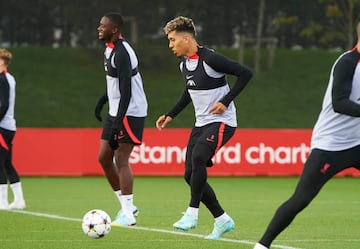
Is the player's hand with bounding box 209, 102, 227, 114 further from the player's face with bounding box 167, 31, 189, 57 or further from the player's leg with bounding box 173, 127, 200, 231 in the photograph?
the player's face with bounding box 167, 31, 189, 57

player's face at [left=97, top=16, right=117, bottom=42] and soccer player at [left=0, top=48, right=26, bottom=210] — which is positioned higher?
player's face at [left=97, top=16, right=117, bottom=42]

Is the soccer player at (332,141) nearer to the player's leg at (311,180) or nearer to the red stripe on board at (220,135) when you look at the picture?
the player's leg at (311,180)

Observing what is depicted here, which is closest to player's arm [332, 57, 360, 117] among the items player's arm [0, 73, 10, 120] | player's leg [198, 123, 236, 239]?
player's leg [198, 123, 236, 239]

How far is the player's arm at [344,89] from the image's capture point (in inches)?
347

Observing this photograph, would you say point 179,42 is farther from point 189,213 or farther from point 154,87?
point 154,87

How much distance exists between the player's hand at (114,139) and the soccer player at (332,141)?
14.1 feet

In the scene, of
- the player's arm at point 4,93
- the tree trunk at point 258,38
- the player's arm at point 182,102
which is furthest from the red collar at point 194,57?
the tree trunk at point 258,38

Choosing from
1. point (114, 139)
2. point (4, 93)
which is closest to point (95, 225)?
point (114, 139)

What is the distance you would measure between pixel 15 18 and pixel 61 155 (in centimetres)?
2426

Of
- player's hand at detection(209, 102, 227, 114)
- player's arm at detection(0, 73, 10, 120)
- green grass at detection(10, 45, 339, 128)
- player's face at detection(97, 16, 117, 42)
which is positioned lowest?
green grass at detection(10, 45, 339, 128)

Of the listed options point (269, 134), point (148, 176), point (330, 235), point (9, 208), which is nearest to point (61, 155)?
point (148, 176)

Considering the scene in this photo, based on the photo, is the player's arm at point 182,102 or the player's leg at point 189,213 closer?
the player's leg at point 189,213

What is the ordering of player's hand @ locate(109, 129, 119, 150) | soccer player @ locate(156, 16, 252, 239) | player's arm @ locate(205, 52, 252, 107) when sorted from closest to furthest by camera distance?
1. player's arm @ locate(205, 52, 252, 107)
2. soccer player @ locate(156, 16, 252, 239)
3. player's hand @ locate(109, 129, 119, 150)

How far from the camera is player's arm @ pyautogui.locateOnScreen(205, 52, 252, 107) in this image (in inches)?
451
